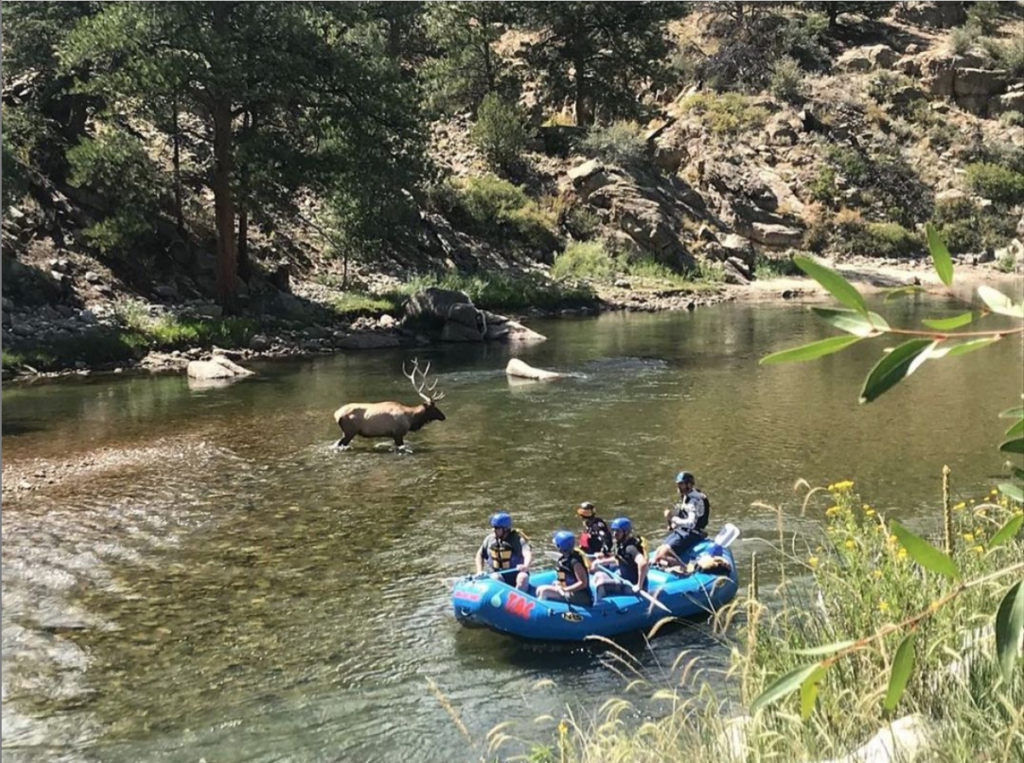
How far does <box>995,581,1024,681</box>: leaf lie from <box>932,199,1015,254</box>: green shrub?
5466cm

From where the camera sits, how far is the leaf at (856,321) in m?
2.15

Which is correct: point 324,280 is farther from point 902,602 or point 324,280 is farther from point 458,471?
point 902,602

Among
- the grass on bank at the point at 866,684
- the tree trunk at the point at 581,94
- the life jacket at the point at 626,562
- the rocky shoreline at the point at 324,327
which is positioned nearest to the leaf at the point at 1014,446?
the grass on bank at the point at 866,684

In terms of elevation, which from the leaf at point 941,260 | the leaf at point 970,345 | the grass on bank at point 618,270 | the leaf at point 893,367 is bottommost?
the leaf at point 893,367

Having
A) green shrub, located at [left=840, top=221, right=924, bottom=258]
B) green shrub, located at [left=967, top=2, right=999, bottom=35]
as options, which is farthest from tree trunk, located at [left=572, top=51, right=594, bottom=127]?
green shrub, located at [left=967, top=2, right=999, bottom=35]

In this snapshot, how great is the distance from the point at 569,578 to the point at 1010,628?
8.39 metres

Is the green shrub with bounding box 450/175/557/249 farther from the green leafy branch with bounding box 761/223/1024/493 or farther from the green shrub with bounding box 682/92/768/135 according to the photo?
the green leafy branch with bounding box 761/223/1024/493

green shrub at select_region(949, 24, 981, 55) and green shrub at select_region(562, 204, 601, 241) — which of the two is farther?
green shrub at select_region(949, 24, 981, 55)

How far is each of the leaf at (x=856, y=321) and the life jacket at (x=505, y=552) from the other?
874 centimetres

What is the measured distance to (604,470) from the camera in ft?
53.4

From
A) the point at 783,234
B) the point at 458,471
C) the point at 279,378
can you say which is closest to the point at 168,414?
the point at 279,378

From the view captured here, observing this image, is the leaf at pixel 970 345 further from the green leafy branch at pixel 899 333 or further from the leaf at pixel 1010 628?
the leaf at pixel 1010 628

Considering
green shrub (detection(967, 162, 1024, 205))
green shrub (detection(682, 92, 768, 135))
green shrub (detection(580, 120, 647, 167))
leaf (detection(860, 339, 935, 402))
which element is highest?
green shrub (detection(682, 92, 768, 135))

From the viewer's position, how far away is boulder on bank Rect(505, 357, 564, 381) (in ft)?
81.6
